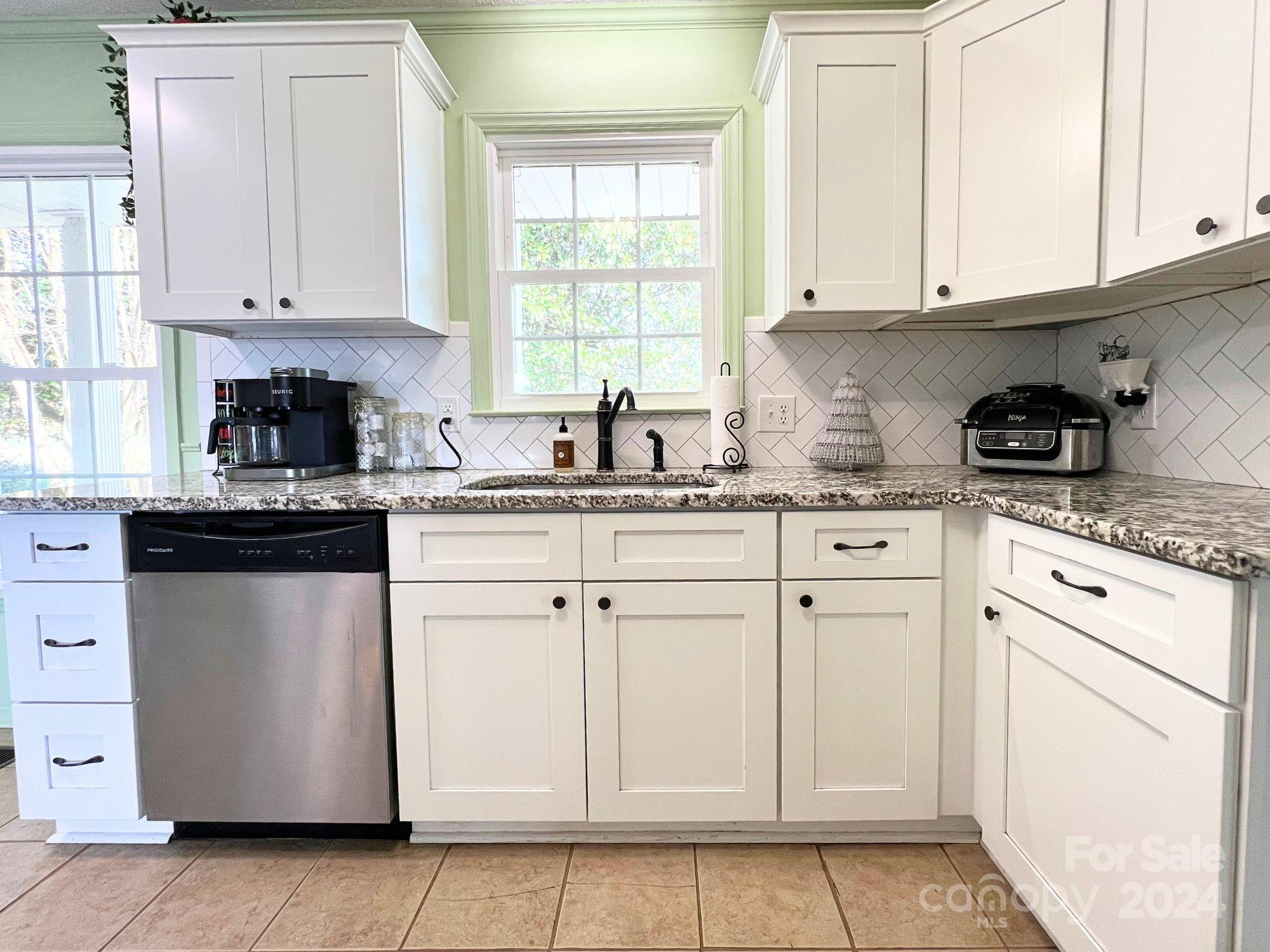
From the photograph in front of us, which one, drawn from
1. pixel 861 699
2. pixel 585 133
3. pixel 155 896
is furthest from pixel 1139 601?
pixel 155 896

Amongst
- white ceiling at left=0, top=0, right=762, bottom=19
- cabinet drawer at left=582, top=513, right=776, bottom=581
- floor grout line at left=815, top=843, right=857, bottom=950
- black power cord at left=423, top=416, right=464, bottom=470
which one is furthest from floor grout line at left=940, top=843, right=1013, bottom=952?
white ceiling at left=0, top=0, right=762, bottom=19

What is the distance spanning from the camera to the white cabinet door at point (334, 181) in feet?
6.13

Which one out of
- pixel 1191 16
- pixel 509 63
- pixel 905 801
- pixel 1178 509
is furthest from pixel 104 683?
pixel 1191 16

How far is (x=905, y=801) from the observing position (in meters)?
1.64

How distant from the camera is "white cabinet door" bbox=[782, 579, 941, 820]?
1.60 m

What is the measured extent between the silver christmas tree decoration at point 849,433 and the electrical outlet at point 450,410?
1.30 meters

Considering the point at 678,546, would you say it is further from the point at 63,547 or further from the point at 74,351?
the point at 74,351

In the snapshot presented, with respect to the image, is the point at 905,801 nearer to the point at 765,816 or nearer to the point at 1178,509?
the point at 765,816

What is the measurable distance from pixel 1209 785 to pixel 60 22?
3.79 m

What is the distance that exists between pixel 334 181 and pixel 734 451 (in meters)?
1.49

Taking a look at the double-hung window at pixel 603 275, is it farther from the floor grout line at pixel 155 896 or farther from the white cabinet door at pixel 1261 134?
the floor grout line at pixel 155 896

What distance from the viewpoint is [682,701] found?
5.36 feet

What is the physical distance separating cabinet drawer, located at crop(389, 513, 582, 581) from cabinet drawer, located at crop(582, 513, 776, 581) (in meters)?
0.05

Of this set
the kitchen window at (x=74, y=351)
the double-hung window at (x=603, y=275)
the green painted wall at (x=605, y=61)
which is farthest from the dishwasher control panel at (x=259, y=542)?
the green painted wall at (x=605, y=61)
